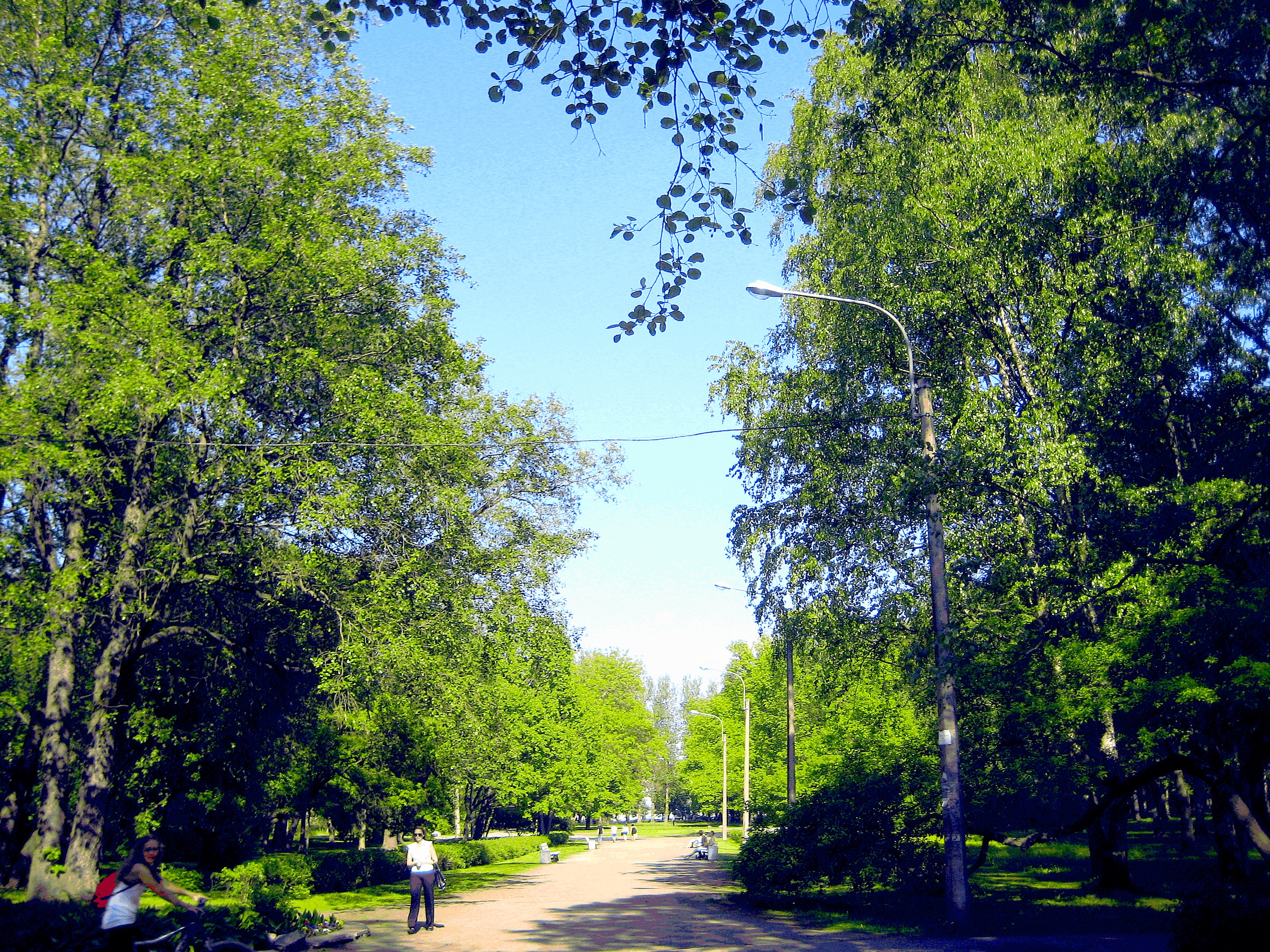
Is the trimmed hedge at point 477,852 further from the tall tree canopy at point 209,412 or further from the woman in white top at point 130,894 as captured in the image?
the woman in white top at point 130,894

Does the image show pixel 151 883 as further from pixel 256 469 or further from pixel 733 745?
pixel 733 745

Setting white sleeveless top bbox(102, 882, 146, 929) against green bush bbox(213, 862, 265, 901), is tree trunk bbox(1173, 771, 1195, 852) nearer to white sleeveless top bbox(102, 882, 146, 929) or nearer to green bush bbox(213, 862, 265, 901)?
green bush bbox(213, 862, 265, 901)

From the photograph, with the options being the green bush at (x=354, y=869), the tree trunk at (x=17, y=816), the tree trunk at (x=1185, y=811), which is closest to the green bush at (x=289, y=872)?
the green bush at (x=354, y=869)

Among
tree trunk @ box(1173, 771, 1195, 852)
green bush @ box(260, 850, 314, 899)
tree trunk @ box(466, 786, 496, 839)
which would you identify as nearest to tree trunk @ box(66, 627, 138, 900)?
green bush @ box(260, 850, 314, 899)

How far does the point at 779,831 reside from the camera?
22.5 m

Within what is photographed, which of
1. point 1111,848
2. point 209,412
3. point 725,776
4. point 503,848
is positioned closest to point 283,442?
point 209,412

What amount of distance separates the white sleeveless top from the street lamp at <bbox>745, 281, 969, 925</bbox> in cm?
1018

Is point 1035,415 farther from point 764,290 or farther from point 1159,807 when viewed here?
point 1159,807

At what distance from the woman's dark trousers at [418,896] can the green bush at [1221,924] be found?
10.9 meters

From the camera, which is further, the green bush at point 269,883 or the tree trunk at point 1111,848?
the tree trunk at point 1111,848

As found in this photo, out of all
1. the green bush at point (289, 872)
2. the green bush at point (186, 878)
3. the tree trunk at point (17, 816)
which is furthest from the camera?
the tree trunk at point (17, 816)

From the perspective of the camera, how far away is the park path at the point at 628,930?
1421 centimetres

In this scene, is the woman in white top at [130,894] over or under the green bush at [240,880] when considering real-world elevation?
over

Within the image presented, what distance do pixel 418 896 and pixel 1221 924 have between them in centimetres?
1180
